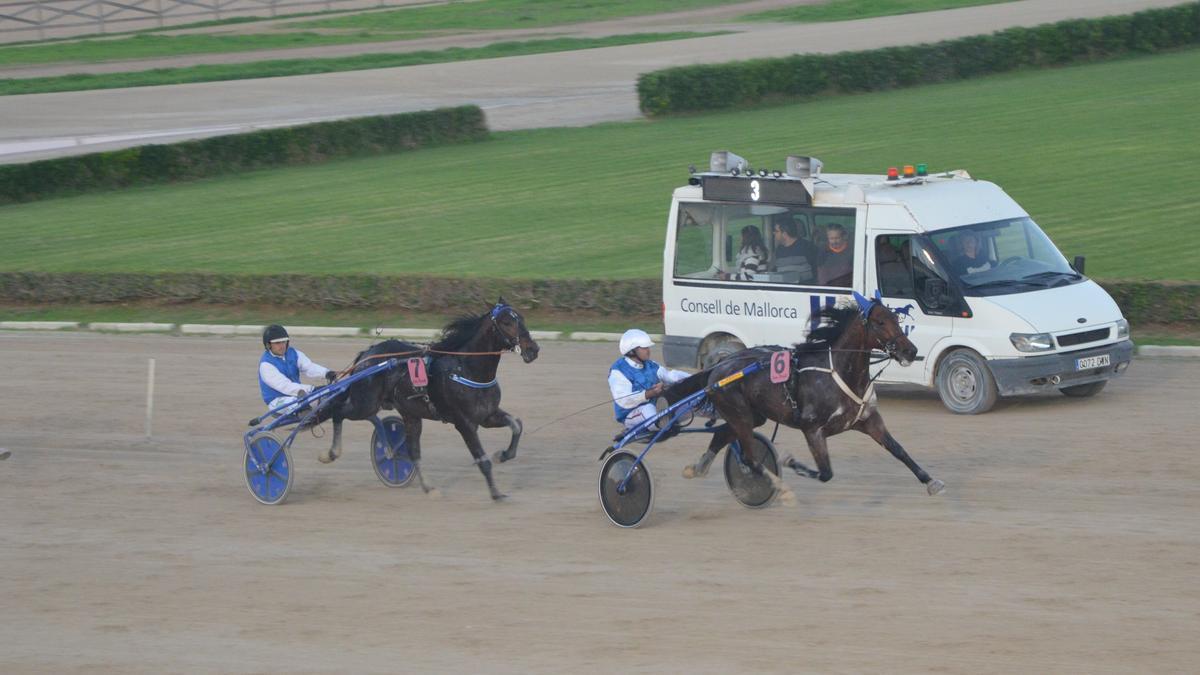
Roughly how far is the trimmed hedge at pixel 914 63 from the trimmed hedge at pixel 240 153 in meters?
4.76

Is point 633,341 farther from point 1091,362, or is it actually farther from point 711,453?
point 1091,362

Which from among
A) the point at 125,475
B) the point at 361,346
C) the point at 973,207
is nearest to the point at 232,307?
the point at 361,346

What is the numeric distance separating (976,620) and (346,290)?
1309cm

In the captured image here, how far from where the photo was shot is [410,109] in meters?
34.4

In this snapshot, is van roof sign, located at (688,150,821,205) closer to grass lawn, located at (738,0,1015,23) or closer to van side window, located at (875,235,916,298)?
van side window, located at (875,235,916,298)

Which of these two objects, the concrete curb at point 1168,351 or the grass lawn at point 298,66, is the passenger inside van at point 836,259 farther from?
the grass lawn at point 298,66

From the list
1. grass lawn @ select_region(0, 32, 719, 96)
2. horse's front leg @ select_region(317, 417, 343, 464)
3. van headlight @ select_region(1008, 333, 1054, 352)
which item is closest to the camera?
horse's front leg @ select_region(317, 417, 343, 464)

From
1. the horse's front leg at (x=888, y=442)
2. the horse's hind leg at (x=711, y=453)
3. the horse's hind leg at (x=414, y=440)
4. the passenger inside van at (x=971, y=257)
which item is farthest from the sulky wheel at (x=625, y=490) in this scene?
the passenger inside van at (x=971, y=257)

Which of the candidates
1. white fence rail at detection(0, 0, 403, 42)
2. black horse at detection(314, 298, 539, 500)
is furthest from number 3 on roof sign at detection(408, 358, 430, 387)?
white fence rail at detection(0, 0, 403, 42)

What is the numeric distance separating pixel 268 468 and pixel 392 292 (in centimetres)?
827

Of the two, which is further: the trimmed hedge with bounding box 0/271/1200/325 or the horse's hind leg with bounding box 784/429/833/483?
the trimmed hedge with bounding box 0/271/1200/325

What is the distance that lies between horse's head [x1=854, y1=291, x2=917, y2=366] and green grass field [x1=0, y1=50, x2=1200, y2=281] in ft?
26.5

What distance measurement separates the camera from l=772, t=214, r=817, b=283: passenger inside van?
1393cm

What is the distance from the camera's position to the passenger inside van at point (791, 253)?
45.7ft
